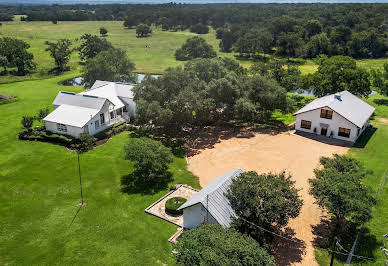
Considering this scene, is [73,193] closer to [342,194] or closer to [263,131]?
[342,194]

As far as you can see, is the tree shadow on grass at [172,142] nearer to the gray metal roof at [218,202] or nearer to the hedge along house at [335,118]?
the gray metal roof at [218,202]

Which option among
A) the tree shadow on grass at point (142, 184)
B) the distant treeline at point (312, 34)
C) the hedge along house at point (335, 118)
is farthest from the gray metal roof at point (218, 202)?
the distant treeline at point (312, 34)

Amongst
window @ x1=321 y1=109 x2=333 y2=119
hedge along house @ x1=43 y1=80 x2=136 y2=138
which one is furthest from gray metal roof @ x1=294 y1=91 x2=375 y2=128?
hedge along house @ x1=43 y1=80 x2=136 y2=138

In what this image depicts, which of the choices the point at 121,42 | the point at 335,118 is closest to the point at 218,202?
the point at 335,118

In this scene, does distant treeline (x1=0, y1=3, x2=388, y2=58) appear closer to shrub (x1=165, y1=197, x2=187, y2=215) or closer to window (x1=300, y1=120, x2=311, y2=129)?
window (x1=300, y1=120, x2=311, y2=129)

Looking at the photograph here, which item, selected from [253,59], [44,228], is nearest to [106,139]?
[44,228]

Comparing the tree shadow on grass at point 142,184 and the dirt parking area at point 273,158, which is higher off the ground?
the dirt parking area at point 273,158
